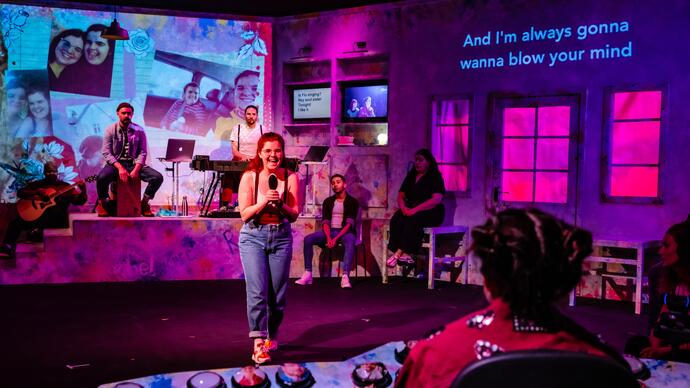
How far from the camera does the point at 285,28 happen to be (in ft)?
32.0

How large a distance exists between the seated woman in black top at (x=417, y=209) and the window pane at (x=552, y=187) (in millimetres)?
1068

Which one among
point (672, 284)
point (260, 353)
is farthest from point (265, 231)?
point (672, 284)

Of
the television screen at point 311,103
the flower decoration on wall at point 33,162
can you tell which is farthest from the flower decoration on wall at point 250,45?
the flower decoration on wall at point 33,162

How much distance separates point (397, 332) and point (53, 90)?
6.57 m

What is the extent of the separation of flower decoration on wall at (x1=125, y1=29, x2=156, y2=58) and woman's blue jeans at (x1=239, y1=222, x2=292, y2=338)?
20.8ft

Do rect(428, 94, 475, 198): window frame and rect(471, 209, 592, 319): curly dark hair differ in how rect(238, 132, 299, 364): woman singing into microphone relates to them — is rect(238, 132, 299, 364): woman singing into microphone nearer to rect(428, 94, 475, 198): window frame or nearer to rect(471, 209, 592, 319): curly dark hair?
rect(471, 209, 592, 319): curly dark hair

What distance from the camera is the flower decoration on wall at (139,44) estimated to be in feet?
31.5

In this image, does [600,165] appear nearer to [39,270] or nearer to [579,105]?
[579,105]

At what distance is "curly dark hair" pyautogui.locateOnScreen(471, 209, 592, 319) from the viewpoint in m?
1.40

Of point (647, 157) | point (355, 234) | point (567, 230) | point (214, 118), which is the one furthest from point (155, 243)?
point (567, 230)

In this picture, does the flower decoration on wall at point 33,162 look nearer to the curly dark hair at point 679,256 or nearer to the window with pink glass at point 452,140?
the window with pink glass at point 452,140

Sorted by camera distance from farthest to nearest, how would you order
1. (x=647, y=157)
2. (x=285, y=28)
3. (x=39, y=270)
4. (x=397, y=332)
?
(x=285, y=28) < (x=39, y=270) < (x=647, y=157) < (x=397, y=332)

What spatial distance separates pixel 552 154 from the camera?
23.8 feet

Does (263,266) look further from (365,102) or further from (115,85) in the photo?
(115,85)
